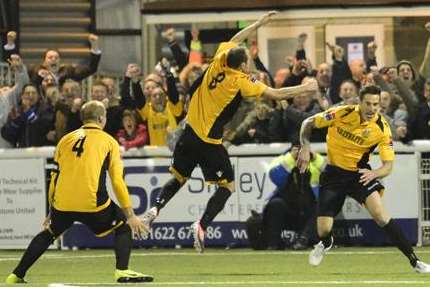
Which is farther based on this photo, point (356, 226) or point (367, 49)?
point (367, 49)

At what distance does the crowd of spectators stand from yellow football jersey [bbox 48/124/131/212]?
5927 mm

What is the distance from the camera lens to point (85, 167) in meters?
15.9

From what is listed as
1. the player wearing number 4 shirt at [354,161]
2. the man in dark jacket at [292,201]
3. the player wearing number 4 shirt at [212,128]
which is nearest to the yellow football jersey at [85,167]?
the player wearing number 4 shirt at [212,128]

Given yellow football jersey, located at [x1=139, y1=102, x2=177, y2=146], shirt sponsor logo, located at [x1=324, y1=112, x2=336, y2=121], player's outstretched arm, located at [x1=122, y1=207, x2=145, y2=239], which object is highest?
shirt sponsor logo, located at [x1=324, y1=112, x2=336, y2=121]

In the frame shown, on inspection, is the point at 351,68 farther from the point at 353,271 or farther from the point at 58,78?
the point at 353,271

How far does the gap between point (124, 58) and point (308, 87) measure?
1309 cm

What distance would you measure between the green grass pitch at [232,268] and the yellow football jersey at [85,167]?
0.78 m

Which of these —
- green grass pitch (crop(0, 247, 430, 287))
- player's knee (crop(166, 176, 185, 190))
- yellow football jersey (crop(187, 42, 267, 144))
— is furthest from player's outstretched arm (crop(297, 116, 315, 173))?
player's knee (crop(166, 176, 185, 190))

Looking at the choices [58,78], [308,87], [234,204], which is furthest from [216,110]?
[58,78]

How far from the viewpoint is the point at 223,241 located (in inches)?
875

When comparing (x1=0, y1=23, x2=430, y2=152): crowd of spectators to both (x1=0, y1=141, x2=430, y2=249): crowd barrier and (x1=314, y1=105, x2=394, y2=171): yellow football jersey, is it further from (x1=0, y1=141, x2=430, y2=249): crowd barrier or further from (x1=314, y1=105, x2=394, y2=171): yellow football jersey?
(x1=314, y1=105, x2=394, y2=171): yellow football jersey

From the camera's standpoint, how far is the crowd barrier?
2189cm

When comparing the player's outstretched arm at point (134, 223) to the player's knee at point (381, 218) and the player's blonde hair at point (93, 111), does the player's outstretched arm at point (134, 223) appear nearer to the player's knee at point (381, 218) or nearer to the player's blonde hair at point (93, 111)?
the player's blonde hair at point (93, 111)

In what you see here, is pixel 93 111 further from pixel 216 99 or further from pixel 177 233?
pixel 177 233
